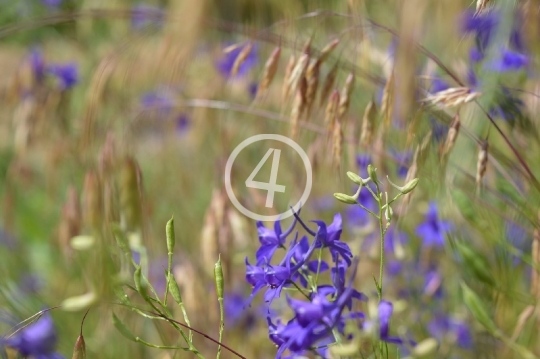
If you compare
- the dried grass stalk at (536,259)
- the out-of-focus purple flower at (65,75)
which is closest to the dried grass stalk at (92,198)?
the dried grass stalk at (536,259)

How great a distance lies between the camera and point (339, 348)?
0.43m

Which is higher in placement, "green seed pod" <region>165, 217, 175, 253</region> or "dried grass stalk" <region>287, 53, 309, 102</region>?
"dried grass stalk" <region>287, 53, 309, 102</region>

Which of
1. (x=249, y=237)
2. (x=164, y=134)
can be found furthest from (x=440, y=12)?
(x=164, y=134)

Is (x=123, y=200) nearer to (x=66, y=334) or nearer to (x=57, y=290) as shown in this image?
(x=66, y=334)

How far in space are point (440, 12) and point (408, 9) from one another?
0.21 meters

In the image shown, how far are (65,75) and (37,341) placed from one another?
106 cm

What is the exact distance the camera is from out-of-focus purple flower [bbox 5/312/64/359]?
0.63 m

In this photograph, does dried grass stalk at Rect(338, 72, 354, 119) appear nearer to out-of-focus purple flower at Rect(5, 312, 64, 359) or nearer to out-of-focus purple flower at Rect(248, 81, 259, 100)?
out-of-focus purple flower at Rect(5, 312, 64, 359)

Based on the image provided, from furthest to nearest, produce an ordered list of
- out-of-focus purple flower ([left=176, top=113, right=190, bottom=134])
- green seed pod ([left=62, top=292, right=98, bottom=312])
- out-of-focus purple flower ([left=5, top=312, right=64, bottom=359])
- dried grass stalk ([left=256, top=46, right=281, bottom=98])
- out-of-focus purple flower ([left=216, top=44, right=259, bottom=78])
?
out-of-focus purple flower ([left=176, top=113, right=190, bottom=134]) < out-of-focus purple flower ([left=216, top=44, right=259, bottom=78]) < dried grass stalk ([left=256, top=46, right=281, bottom=98]) < out-of-focus purple flower ([left=5, top=312, right=64, bottom=359]) < green seed pod ([left=62, top=292, right=98, bottom=312])

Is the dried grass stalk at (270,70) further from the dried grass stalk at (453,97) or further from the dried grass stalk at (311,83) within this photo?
the dried grass stalk at (453,97)

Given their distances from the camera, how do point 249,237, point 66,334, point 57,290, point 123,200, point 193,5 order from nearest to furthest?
1. point 193,5
2. point 123,200
3. point 66,334
4. point 249,237
5. point 57,290

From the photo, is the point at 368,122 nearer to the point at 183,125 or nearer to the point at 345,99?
the point at 345,99

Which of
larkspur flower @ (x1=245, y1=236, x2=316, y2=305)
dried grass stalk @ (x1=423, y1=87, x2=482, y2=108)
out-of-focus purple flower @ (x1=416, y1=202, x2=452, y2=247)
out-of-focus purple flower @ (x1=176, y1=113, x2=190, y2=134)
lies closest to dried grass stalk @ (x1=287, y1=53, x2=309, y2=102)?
dried grass stalk @ (x1=423, y1=87, x2=482, y2=108)

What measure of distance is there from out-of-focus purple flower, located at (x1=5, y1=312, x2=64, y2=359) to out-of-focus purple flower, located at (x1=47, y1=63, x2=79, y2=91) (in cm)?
93
